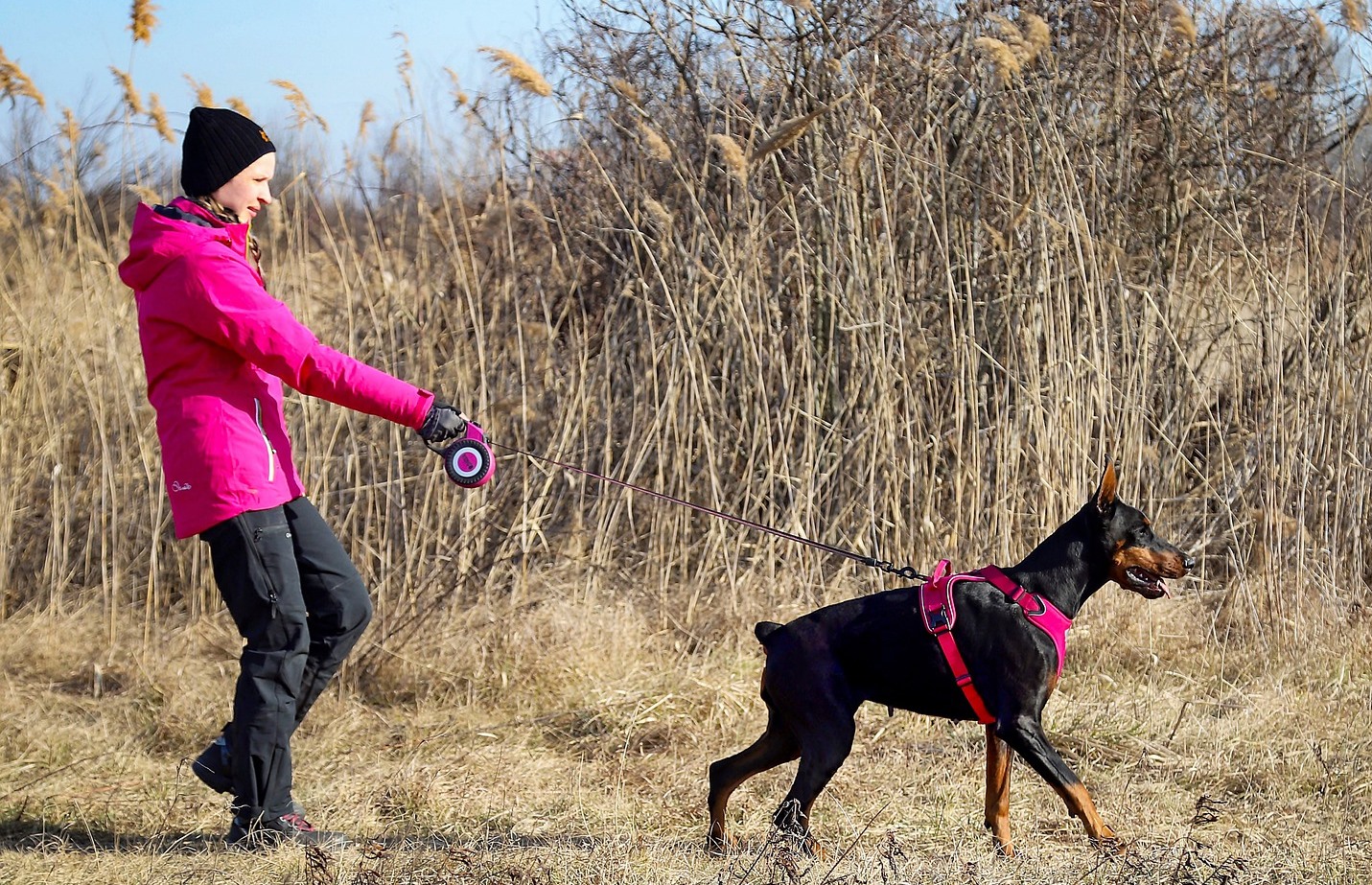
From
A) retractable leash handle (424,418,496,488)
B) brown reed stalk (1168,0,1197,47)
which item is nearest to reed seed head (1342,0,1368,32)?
brown reed stalk (1168,0,1197,47)

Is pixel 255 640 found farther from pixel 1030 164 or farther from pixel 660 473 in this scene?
pixel 1030 164

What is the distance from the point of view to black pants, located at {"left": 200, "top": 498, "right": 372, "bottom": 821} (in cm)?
319

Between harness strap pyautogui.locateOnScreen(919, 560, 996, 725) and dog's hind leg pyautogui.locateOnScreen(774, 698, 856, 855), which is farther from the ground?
harness strap pyautogui.locateOnScreen(919, 560, 996, 725)

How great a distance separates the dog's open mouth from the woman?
72.3 inches

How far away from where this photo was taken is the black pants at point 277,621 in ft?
10.5

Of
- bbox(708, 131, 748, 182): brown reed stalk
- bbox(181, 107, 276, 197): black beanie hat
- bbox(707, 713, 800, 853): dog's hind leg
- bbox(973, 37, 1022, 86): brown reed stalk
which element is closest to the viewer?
bbox(181, 107, 276, 197): black beanie hat

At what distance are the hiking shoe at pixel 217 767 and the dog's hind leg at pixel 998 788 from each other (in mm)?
1979

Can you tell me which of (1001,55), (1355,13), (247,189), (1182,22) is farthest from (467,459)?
(1355,13)

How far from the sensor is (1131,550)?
11.4 ft

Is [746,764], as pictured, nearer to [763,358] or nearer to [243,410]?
[243,410]

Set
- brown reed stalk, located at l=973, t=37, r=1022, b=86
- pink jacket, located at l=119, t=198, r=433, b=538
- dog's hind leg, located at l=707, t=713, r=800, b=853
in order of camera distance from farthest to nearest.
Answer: brown reed stalk, located at l=973, t=37, r=1022, b=86, dog's hind leg, located at l=707, t=713, r=800, b=853, pink jacket, located at l=119, t=198, r=433, b=538

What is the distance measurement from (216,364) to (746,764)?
1671 millimetres

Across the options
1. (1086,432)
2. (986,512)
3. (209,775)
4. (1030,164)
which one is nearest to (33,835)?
(209,775)

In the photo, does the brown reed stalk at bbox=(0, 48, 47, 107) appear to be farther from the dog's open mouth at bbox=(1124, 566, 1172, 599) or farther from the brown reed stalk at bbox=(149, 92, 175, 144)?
the dog's open mouth at bbox=(1124, 566, 1172, 599)
